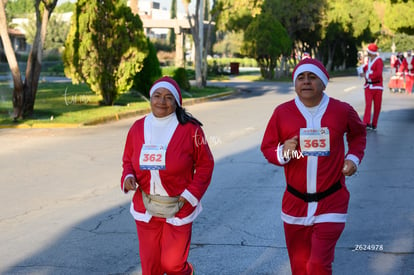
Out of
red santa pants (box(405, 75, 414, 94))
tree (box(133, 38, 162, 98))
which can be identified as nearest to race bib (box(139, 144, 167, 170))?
tree (box(133, 38, 162, 98))

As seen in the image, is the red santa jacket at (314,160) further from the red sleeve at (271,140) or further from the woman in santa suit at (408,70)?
the woman in santa suit at (408,70)

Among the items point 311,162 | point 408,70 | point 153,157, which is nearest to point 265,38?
point 408,70

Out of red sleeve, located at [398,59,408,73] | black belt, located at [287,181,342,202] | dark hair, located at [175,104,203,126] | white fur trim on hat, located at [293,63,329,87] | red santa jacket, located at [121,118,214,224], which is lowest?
red sleeve, located at [398,59,408,73]

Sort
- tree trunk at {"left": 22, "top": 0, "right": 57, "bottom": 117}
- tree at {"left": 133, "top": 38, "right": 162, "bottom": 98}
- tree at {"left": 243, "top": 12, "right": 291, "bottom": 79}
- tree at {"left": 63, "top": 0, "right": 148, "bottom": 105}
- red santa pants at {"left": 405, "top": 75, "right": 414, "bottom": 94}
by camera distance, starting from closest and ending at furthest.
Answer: tree trunk at {"left": 22, "top": 0, "right": 57, "bottom": 117} < tree at {"left": 63, "top": 0, "right": 148, "bottom": 105} < tree at {"left": 133, "top": 38, "right": 162, "bottom": 98} < red santa pants at {"left": 405, "top": 75, "right": 414, "bottom": 94} < tree at {"left": 243, "top": 12, "right": 291, "bottom": 79}

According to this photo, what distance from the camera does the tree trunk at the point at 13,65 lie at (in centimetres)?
1697

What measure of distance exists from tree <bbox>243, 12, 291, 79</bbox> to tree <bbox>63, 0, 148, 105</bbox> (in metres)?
23.4

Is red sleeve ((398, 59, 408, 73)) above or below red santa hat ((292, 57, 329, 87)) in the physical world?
below

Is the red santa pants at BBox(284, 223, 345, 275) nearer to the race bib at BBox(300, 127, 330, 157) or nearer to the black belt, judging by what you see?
the black belt

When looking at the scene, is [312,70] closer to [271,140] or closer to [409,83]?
[271,140]

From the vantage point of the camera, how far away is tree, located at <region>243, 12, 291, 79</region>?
44.4 metres

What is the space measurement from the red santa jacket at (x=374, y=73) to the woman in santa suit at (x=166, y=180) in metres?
11.0

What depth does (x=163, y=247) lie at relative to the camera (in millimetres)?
4340

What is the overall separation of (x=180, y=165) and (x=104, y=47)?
1750 centimetres

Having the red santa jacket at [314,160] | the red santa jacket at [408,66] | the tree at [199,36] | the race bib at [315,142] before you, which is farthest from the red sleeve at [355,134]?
the tree at [199,36]
